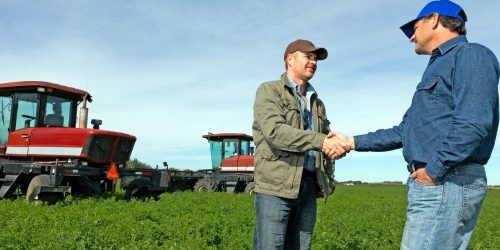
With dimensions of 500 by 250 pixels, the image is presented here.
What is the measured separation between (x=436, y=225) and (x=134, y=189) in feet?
37.2

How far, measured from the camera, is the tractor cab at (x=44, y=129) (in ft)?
39.7

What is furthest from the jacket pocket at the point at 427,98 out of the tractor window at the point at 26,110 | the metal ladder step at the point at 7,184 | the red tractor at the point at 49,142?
the tractor window at the point at 26,110

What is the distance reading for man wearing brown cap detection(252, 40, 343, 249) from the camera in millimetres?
3287

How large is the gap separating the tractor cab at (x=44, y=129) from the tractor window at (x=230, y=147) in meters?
9.44

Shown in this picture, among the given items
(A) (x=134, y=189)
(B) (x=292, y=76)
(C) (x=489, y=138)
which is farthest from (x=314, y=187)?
(A) (x=134, y=189)

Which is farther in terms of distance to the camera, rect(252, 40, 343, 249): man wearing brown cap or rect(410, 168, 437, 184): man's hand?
rect(252, 40, 343, 249): man wearing brown cap

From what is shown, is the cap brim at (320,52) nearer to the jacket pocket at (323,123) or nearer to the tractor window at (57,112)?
the jacket pocket at (323,123)

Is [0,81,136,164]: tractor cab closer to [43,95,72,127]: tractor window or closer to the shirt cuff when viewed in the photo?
[43,95,72,127]: tractor window

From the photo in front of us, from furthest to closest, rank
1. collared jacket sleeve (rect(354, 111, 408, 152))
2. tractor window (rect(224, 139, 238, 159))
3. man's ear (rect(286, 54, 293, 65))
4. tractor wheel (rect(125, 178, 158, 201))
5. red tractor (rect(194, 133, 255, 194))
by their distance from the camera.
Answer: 1. tractor window (rect(224, 139, 238, 159))
2. red tractor (rect(194, 133, 255, 194))
3. tractor wheel (rect(125, 178, 158, 201))
4. man's ear (rect(286, 54, 293, 65))
5. collared jacket sleeve (rect(354, 111, 408, 152))

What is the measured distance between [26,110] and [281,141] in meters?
10.8

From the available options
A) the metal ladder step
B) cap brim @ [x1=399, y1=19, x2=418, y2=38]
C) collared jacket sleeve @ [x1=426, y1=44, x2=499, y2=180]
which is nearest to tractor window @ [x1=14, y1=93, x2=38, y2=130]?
the metal ladder step

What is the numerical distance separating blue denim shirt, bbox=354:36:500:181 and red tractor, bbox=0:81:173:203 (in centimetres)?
1025

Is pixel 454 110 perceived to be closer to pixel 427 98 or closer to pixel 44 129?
pixel 427 98

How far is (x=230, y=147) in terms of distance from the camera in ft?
72.0
